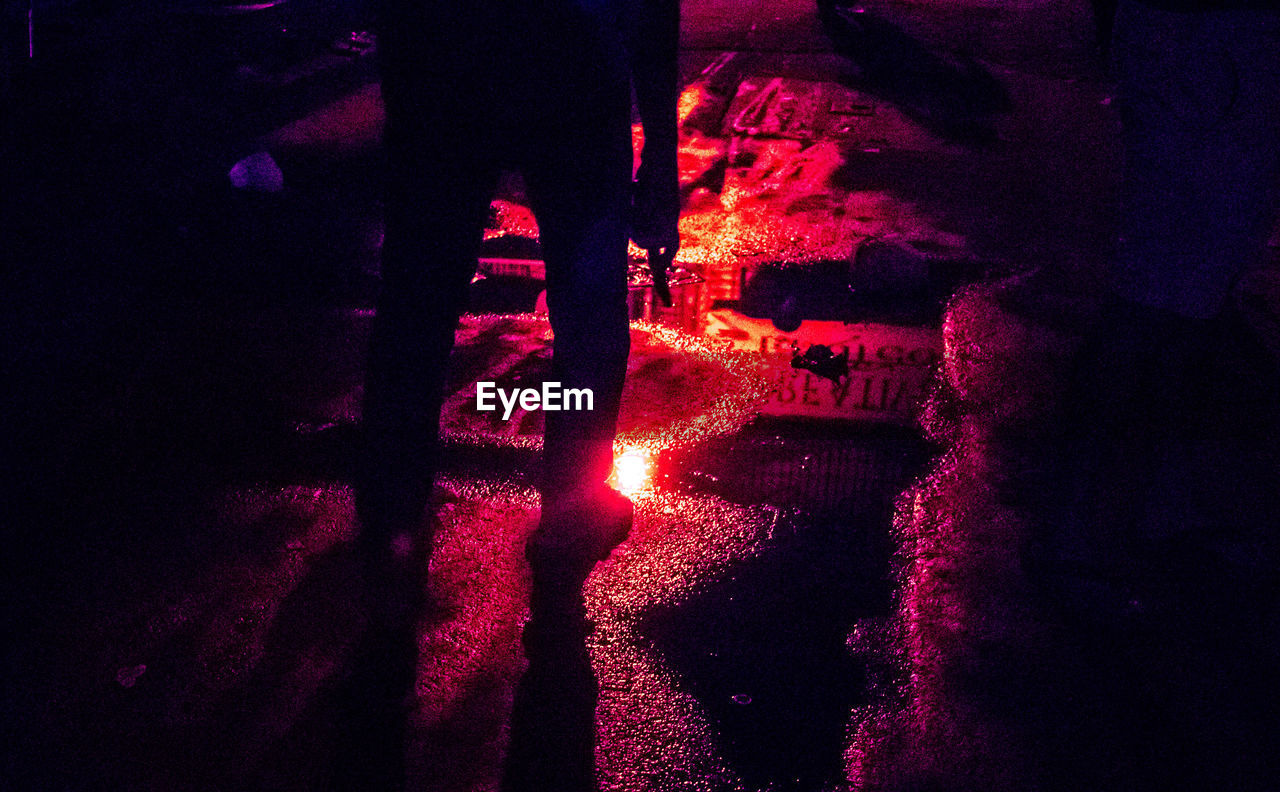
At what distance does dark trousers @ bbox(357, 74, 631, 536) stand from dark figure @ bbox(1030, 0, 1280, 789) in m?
1.30

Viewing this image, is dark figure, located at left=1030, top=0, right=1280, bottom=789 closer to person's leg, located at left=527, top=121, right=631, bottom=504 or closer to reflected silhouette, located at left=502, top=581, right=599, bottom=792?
reflected silhouette, located at left=502, top=581, right=599, bottom=792

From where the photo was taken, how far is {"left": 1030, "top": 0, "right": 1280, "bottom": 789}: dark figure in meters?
2.00

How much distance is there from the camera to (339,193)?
5016 millimetres

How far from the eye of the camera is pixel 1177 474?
8.89 feet

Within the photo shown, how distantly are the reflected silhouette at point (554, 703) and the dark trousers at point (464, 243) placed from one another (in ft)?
1.34

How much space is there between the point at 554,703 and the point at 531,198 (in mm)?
1161

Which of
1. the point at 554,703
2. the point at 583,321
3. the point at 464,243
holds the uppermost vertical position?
the point at 464,243

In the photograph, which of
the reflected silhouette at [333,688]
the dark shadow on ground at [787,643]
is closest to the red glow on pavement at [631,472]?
the dark shadow on ground at [787,643]

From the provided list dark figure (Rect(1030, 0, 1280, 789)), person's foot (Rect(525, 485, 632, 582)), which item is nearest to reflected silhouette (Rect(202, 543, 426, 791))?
person's foot (Rect(525, 485, 632, 582))

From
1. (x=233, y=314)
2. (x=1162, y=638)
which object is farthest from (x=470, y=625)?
(x=233, y=314)

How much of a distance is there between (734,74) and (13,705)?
23.0ft

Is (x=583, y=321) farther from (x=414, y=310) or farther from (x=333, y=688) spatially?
(x=333, y=688)

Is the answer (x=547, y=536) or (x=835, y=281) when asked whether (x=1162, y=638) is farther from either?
(x=835, y=281)

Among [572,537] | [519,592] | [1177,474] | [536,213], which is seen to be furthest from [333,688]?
[1177,474]
